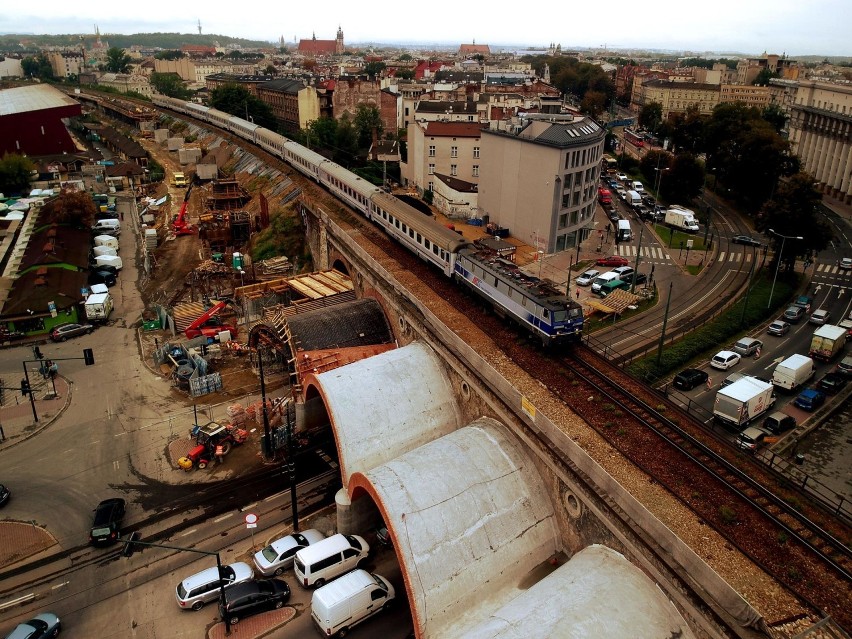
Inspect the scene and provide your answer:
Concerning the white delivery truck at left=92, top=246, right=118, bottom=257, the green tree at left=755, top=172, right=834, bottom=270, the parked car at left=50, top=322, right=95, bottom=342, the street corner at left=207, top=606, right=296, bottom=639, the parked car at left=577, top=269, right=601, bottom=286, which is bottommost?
the street corner at left=207, top=606, right=296, bottom=639

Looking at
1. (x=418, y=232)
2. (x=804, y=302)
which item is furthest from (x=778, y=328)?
(x=418, y=232)

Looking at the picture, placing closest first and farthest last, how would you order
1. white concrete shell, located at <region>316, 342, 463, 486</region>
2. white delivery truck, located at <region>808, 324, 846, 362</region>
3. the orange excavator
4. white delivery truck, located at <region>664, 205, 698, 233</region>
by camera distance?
white concrete shell, located at <region>316, 342, 463, 486</region>, white delivery truck, located at <region>808, 324, 846, 362</region>, white delivery truck, located at <region>664, 205, 698, 233</region>, the orange excavator

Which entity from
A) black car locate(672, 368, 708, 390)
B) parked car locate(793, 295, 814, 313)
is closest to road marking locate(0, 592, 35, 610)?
black car locate(672, 368, 708, 390)

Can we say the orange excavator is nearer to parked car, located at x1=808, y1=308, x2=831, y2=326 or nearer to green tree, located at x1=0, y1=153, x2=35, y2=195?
green tree, located at x1=0, y1=153, x2=35, y2=195

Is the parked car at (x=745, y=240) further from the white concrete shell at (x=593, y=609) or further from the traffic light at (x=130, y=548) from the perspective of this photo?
the traffic light at (x=130, y=548)

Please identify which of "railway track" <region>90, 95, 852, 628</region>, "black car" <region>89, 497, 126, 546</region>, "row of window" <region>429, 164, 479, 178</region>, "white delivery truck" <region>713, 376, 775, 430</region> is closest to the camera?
"railway track" <region>90, 95, 852, 628</region>

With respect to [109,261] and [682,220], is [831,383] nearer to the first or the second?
[682,220]
